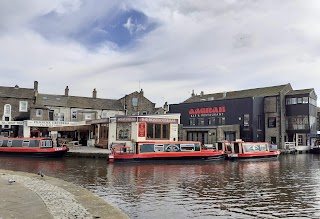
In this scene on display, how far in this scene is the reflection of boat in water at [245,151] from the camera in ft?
109

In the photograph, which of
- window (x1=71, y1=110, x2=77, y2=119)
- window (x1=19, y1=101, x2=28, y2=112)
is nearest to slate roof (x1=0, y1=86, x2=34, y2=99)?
window (x1=19, y1=101, x2=28, y2=112)

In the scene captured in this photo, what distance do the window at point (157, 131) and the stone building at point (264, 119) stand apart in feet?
44.2

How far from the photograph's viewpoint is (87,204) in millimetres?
10484

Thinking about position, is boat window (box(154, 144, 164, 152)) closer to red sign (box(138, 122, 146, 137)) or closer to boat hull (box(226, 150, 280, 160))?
red sign (box(138, 122, 146, 137))

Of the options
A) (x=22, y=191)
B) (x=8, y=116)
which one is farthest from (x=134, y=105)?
(x=22, y=191)

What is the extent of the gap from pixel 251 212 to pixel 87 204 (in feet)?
19.2

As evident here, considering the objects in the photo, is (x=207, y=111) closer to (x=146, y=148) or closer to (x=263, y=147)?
(x=263, y=147)

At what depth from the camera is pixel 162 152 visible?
29078mm

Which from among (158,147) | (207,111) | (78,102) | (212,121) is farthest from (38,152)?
(207,111)

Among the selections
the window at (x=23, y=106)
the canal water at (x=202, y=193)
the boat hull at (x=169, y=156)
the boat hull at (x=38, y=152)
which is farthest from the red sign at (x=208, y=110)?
the canal water at (x=202, y=193)

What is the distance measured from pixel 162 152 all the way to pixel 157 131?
293 inches

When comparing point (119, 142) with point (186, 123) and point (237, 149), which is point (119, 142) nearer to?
point (237, 149)

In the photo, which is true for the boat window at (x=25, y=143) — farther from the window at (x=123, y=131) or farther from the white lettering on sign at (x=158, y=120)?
the white lettering on sign at (x=158, y=120)

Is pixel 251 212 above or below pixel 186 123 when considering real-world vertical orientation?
below
